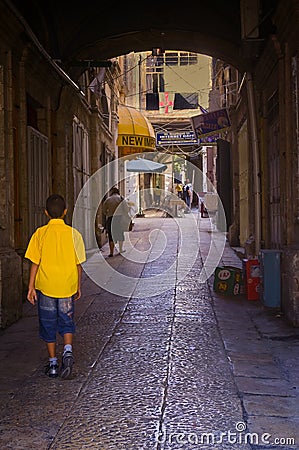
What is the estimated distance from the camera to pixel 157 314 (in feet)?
25.9

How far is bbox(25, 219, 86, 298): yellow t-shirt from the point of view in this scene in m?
5.35

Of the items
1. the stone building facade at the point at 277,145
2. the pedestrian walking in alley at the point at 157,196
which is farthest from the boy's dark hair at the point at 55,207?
the pedestrian walking in alley at the point at 157,196

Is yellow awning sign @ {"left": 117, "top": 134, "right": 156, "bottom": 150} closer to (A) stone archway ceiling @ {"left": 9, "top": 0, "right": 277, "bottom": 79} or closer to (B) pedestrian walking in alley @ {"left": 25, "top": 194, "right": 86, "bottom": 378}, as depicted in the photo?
(A) stone archway ceiling @ {"left": 9, "top": 0, "right": 277, "bottom": 79}

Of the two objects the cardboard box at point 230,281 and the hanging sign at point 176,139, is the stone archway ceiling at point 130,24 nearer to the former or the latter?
the cardboard box at point 230,281

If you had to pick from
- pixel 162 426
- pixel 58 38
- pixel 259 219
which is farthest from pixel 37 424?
pixel 58 38

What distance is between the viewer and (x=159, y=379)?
5113 millimetres

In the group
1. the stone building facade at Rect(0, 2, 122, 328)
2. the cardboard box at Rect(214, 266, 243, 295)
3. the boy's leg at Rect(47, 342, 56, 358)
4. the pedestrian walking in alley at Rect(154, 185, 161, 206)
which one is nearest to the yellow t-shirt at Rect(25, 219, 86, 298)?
the boy's leg at Rect(47, 342, 56, 358)

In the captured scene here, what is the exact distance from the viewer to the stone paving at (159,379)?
3.91 meters

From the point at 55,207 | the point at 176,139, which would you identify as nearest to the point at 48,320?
the point at 55,207

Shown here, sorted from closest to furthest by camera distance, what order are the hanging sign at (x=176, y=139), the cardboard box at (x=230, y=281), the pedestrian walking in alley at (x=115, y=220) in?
the cardboard box at (x=230, y=281) → the pedestrian walking in alley at (x=115, y=220) → the hanging sign at (x=176, y=139)

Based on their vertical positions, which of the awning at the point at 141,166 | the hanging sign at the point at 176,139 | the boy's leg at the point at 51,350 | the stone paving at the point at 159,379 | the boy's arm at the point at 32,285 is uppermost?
the hanging sign at the point at 176,139

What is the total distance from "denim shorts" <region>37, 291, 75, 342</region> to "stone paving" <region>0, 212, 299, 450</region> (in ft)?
1.18

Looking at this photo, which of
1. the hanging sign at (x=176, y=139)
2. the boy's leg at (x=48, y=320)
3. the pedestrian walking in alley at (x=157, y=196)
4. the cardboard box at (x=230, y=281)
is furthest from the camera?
the pedestrian walking in alley at (x=157, y=196)

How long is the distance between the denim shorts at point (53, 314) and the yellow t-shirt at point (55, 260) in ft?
0.19
